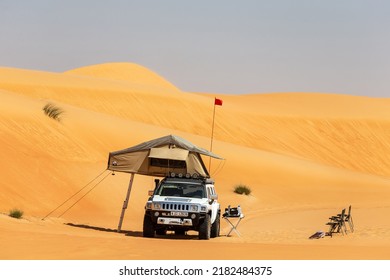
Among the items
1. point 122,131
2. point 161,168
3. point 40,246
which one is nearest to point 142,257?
point 40,246

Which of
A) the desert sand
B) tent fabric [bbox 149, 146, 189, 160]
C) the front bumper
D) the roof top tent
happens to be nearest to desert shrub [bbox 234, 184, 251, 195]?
the desert sand

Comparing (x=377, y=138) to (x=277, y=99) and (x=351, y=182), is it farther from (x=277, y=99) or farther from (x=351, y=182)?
(x=351, y=182)

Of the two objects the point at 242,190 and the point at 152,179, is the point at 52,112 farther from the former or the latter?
the point at 242,190

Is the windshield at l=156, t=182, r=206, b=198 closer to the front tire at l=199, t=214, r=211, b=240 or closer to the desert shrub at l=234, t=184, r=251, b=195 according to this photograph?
the front tire at l=199, t=214, r=211, b=240

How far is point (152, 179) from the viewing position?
35125 millimetres

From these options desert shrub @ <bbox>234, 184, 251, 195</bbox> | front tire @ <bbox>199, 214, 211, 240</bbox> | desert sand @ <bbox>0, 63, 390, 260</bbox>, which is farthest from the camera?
desert shrub @ <bbox>234, 184, 251, 195</bbox>

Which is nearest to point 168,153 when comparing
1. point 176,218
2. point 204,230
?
point 176,218

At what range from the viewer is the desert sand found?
52.0ft

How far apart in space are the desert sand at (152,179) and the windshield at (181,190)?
1.15m

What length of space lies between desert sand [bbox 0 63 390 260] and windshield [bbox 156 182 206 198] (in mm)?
1152

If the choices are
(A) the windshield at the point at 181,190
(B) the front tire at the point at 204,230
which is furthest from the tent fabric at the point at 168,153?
(B) the front tire at the point at 204,230

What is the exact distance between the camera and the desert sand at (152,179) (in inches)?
624

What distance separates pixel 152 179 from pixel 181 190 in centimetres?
1468

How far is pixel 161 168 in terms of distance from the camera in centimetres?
2331
